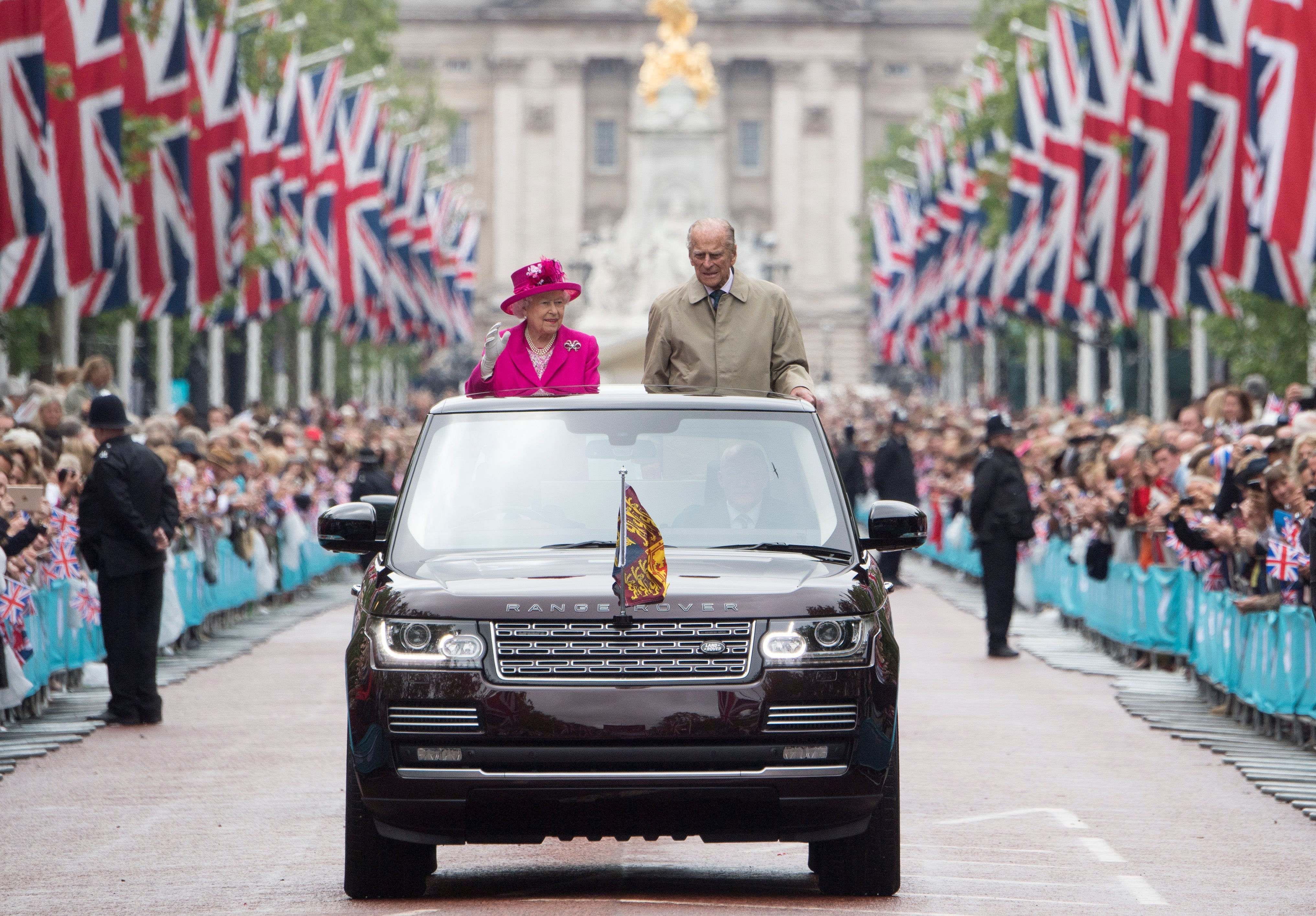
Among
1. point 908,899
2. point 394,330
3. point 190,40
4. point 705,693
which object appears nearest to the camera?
point 705,693

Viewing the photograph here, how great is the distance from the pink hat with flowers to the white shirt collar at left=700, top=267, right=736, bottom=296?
0.67 meters

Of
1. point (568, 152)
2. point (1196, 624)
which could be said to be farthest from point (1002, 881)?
point (568, 152)

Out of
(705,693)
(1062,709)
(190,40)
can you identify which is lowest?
(1062,709)

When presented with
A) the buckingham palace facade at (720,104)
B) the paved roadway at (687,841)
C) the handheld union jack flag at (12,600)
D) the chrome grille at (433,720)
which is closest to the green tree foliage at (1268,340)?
the paved roadway at (687,841)

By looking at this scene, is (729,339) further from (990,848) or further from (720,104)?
(720,104)

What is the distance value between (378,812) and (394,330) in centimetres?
4815

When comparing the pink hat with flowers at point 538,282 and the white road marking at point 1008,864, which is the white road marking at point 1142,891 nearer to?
the white road marking at point 1008,864

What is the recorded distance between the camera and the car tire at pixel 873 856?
8.79m

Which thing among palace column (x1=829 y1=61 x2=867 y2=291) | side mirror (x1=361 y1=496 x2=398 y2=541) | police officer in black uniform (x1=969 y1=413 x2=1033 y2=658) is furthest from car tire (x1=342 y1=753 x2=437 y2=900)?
palace column (x1=829 y1=61 x2=867 y2=291)

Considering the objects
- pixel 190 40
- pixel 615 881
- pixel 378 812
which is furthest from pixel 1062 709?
pixel 190 40

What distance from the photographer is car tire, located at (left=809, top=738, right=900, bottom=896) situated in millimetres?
8789

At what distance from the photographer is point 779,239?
134 m

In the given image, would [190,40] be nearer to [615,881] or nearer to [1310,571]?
[1310,571]

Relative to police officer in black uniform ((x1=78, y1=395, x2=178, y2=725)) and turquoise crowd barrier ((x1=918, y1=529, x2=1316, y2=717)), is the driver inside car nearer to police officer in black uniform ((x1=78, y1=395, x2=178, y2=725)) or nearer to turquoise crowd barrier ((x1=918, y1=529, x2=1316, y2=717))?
turquoise crowd barrier ((x1=918, y1=529, x2=1316, y2=717))
